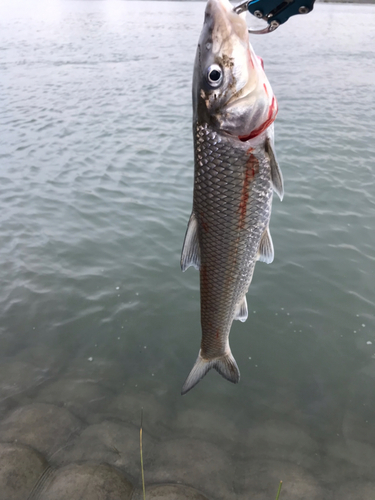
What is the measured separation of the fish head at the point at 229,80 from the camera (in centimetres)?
234

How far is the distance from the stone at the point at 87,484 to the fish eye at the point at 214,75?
3.50m

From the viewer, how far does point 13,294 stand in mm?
6055

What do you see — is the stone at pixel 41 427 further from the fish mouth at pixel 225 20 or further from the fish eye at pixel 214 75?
the fish mouth at pixel 225 20

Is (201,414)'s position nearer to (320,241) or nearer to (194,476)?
(194,476)

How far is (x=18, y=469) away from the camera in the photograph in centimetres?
372

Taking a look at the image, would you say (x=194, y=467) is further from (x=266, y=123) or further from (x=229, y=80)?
(x=229, y=80)

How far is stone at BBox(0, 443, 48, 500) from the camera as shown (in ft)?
11.7

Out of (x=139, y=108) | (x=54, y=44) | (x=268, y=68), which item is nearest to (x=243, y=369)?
(x=139, y=108)

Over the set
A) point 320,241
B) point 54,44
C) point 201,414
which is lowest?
point 201,414

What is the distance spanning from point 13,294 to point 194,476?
3836mm

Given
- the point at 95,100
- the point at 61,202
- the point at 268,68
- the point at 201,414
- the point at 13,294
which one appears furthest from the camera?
the point at 268,68

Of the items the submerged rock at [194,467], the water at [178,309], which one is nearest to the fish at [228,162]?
the submerged rock at [194,467]

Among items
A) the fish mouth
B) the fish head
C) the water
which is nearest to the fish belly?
the fish head

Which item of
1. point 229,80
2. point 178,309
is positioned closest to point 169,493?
point 178,309
